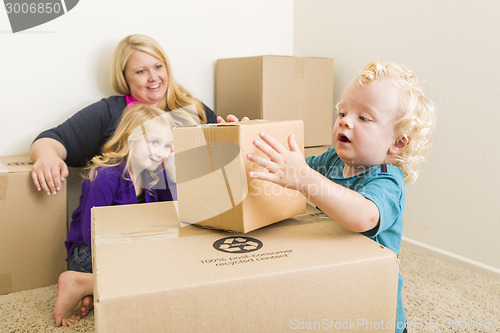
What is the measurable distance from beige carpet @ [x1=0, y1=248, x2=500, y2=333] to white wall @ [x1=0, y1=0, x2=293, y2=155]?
0.61 m

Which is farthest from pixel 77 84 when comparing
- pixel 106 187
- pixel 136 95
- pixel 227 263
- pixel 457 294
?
pixel 457 294

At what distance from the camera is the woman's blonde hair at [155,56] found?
5.09 ft

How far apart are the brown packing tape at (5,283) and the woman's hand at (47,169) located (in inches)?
10.3

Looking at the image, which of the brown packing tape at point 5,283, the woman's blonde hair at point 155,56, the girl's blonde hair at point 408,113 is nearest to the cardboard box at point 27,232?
the brown packing tape at point 5,283

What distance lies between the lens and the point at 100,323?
0.45 metres

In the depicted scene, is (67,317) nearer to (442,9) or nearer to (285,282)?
(285,282)

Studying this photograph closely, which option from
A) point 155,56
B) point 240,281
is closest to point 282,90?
point 155,56

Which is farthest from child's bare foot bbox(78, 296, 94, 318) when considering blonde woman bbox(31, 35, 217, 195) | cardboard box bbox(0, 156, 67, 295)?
blonde woman bbox(31, 35, 217, 195)

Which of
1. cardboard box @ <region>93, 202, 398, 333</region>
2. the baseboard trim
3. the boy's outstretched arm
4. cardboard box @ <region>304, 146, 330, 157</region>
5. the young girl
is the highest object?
the boy's outstretched arm

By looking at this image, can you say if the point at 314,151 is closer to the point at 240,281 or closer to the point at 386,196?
the point at 386,196

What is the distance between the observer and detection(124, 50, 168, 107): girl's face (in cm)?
155

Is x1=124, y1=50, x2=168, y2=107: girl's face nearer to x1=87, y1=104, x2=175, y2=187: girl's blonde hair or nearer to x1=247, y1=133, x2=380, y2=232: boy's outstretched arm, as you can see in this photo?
x1=87, y1=104, x2=175, y2=187: girl's blonde hair

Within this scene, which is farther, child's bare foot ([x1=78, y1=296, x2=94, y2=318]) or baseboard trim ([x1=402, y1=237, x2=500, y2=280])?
baseboard trim ([x1=402, y1=237, x2=500, y2=280])

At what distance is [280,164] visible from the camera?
61cm
